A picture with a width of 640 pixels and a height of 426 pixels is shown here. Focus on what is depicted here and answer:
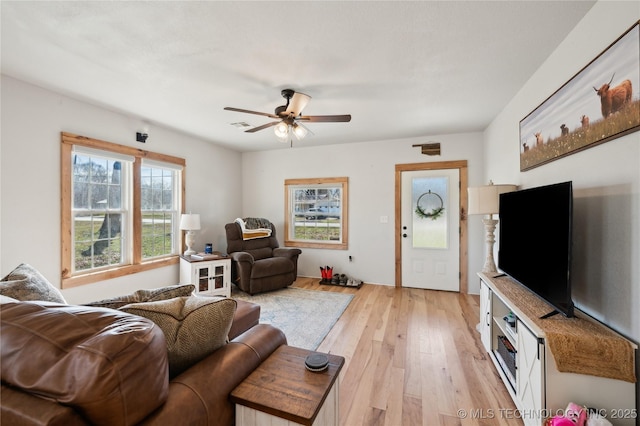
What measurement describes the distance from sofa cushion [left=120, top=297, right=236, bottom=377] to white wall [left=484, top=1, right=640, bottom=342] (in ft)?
6.37

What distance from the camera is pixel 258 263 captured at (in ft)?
13.5

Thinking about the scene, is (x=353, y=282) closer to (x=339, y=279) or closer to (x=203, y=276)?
(x=339, y=279)

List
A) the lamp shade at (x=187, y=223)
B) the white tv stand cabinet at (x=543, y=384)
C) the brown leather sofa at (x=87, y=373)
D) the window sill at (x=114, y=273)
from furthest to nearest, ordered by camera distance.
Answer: the lamp shade at (x=187, y=223), the window sill at (x=114, y=273), the white tv stand cabinet at (x=543, y=384), the brown leather sofa at (x=87, y=373)

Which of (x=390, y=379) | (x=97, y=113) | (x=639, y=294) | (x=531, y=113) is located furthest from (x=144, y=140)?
(x=639, y=294)

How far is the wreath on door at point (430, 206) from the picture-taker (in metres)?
4.25

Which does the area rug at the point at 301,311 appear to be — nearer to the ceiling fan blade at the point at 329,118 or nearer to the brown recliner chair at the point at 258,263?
the brown recliner chair at the point at 258,263

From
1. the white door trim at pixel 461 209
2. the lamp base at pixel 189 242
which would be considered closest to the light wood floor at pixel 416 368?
the white door trim at pixel 461 209

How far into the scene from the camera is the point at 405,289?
434 centimetres

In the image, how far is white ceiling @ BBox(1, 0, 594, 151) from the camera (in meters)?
1.61

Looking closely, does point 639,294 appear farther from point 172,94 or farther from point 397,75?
point 172,94

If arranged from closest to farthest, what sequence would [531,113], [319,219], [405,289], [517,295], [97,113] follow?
[517,295] → [531,113] → [97,113] → [405,289] → [319,219]

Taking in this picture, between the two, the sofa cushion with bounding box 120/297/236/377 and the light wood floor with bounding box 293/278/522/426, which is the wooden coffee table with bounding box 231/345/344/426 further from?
the light wood floor with bounding box 293/278/522/426

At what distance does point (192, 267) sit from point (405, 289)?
3280 mm

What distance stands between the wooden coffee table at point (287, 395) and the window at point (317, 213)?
3757 mm
